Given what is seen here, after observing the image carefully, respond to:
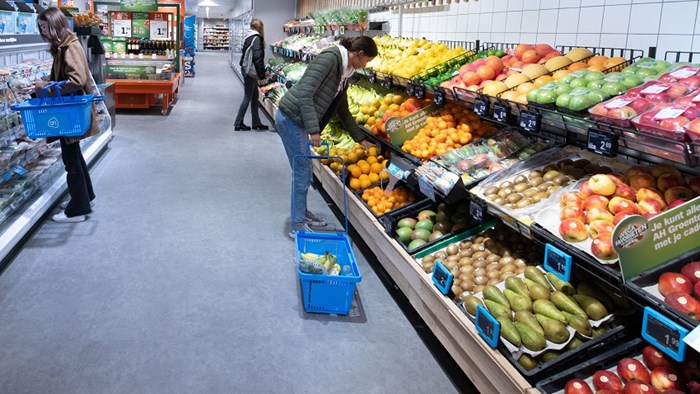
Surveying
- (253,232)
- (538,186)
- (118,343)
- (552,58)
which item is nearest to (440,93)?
(552,58)

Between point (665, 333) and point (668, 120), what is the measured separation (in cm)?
77

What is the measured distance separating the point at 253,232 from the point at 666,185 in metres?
3.39

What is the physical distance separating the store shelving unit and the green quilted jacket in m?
42.8

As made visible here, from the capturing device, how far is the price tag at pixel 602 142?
7.42ft

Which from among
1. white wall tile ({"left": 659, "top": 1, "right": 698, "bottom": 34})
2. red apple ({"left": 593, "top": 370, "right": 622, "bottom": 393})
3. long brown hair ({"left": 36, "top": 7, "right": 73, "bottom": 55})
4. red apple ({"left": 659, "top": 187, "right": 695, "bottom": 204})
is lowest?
red apple ({"left": 593, "top": 370, "right": 622, "bottom": 393})

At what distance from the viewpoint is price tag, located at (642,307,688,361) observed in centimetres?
169

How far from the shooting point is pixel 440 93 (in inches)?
159

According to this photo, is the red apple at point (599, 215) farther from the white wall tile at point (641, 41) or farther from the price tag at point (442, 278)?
the white wall tile at point (641, 41)

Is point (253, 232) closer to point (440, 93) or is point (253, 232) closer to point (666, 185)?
point (440, 93)

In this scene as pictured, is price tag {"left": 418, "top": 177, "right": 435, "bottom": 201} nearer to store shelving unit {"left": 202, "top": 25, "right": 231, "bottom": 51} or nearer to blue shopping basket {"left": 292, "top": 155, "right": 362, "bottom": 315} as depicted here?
blue shopping basket {"left": 292, "top": 155, "right": 362, "bottom": 315}

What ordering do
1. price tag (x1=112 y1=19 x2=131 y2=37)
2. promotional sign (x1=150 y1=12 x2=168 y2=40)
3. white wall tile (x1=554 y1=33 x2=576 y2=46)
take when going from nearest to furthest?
1. white wall tile (x1=554 y1=33 x2=576 y2=46)
2. price tag (x1=112 y1=19 x2=131 y2=37)
3. promotional sign (x1=150 y1=12 x2=168 y2=40)

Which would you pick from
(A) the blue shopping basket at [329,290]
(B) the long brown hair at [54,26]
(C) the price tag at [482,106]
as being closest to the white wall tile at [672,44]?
(C) the price tag at [482,106]

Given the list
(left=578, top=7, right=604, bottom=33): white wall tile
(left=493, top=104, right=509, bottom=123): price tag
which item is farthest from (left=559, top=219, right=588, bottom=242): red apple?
(left=578, top=7, right=604, bottom=33): white wall tile

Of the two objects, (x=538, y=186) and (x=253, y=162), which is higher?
(x=538, y=186)
